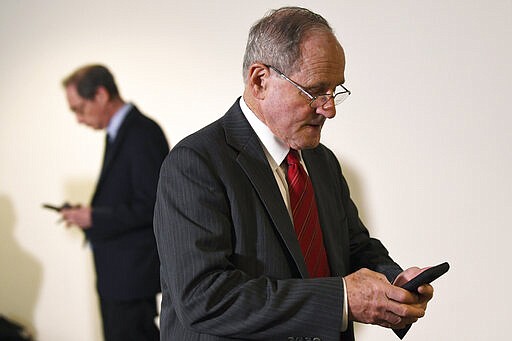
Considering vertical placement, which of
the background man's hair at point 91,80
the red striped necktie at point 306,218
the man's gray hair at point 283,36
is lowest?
the red striped necktie at point 306,218

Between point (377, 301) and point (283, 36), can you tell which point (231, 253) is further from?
point (283, 36)

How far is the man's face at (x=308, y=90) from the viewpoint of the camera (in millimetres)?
1312

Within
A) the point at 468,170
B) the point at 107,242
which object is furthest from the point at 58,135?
the point at 468,170

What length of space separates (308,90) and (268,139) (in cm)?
13

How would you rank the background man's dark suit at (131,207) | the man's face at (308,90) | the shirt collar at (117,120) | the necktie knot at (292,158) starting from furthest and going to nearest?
the shirt collar at (117,120), the background man's dark suit at (131,207), the necktie knot at (292,158), the man's face at (308,90)

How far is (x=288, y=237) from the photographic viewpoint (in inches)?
50.9

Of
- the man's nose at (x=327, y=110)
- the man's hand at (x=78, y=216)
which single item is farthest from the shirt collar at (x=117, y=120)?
the man's nose at (x=327, y=110)

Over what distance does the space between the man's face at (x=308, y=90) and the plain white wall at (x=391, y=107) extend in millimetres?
1511

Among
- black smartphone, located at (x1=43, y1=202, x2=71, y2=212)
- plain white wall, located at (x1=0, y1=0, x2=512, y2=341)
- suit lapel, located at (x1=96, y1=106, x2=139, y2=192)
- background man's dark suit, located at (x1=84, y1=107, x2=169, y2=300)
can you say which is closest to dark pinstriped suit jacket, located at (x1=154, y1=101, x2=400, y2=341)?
plain white wall, located at (x1=0, y1=0, x2=512, y2=341)

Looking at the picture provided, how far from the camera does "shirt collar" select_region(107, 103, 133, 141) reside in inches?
124

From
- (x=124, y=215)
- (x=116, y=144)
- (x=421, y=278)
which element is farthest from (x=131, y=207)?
(x=421, y=278)

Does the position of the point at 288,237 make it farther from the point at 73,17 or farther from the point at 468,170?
the point at 73,17

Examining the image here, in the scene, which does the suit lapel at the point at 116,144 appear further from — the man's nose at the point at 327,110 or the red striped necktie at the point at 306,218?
the man's nose at the point at 327,110

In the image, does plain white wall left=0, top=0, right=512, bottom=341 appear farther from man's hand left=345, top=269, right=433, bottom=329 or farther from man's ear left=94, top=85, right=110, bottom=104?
man's hand left=345, top=269, right=433, bottom=329
